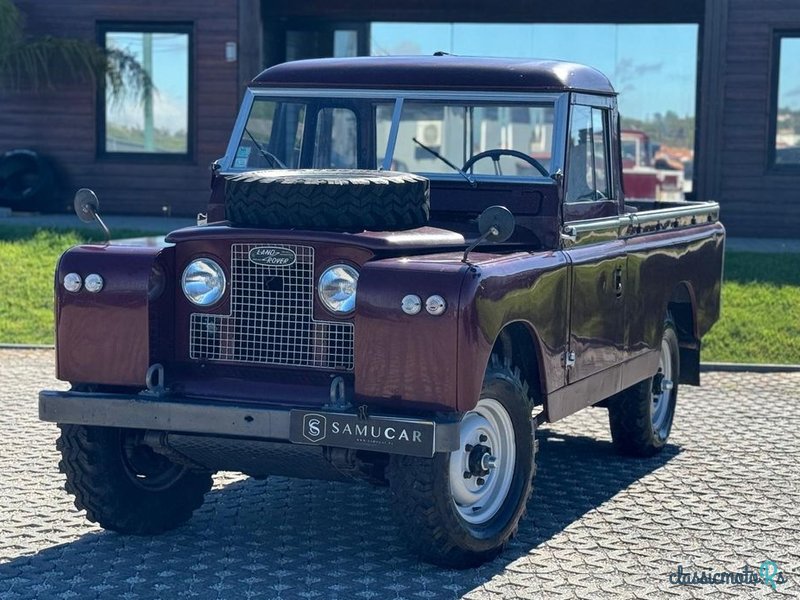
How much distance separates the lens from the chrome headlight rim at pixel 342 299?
5.91 m

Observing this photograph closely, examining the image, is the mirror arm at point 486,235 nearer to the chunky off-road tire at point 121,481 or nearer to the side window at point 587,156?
the side window at point 587,156

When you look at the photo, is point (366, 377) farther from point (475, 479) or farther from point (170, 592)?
point (170, 592)

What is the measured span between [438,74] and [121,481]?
2.53m

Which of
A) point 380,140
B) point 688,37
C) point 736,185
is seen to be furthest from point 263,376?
point 688,37

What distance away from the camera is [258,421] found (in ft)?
18.8

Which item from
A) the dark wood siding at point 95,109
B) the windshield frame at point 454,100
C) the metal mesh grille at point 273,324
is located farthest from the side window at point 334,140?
the dark wood siding at point 95,109

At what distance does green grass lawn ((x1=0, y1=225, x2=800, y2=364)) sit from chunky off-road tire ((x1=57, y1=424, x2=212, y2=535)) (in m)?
6.18

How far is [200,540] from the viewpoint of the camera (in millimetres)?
6398

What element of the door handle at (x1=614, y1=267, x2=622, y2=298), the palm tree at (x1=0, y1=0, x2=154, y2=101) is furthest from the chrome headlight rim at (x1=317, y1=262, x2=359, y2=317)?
the palm tree at (x1=0, y1=0, x2=154, y2=101)

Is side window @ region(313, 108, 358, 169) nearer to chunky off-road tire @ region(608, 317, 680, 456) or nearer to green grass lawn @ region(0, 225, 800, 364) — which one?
chunky off-road tire @ region(608, 317, 680, 456)

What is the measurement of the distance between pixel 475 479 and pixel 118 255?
1.76 m

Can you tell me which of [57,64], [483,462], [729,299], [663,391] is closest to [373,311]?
[483,462]

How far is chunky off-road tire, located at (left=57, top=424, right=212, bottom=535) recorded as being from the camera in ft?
20.5

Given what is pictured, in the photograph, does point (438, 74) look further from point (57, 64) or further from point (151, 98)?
point (151, 98)
